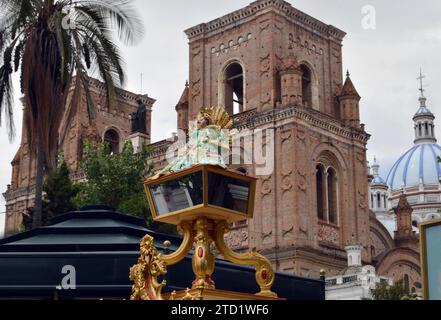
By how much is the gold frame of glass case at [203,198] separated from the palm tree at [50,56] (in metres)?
13.3

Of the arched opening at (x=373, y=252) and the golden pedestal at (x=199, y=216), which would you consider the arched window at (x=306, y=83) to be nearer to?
the arched opening at (x=373, y=252)

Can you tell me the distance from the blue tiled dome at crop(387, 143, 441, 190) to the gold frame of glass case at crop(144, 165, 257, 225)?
3468 inches

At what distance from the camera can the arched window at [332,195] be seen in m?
51.9

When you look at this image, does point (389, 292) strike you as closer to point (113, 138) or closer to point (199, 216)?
point (199, 216)

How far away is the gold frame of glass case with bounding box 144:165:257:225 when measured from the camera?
31.0 ft

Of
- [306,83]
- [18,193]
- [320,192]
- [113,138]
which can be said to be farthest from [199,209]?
[113,138]

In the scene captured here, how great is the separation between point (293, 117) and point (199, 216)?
3970cm

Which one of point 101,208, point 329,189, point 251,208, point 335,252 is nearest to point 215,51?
point 329,189

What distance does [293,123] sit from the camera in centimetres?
4900

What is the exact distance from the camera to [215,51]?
180ft

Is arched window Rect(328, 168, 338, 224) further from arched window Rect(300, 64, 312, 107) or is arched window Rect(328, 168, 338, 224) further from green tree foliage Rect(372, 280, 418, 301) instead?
green tree foliage Rect(372, 280, 418, 301)

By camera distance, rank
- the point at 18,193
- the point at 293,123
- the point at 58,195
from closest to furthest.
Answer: the point at 58,195 < the point at 293,123 < the point at 18,193

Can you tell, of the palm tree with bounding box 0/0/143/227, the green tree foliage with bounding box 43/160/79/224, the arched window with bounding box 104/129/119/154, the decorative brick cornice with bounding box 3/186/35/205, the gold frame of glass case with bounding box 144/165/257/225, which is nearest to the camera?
the gold frame of glass case with bounding box 144/165/257/225

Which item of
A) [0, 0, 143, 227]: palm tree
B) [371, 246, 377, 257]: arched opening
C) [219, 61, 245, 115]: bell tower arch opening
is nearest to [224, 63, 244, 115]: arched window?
[219, 61, 245, 115]: bell tower arch opening
